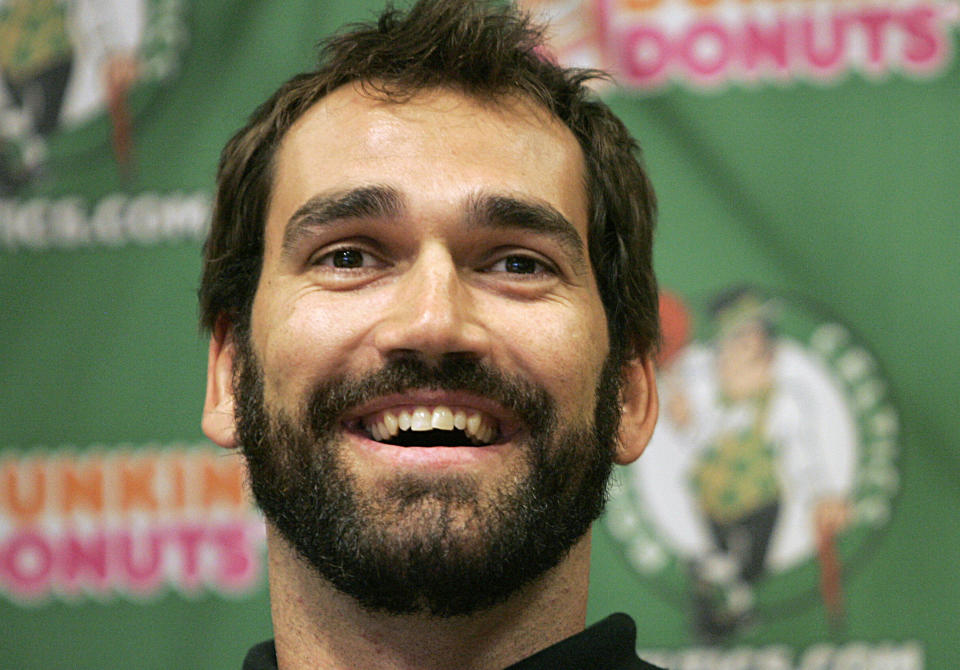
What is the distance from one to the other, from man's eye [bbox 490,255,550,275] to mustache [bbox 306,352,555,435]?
124 millimetres

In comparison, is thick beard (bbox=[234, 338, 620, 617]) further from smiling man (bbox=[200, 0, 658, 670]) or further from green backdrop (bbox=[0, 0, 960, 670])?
green backdrop (bbox=[0, 0, 960, 670])

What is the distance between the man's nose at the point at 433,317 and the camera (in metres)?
0.89

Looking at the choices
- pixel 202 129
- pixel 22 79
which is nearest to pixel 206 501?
pixel 202 129

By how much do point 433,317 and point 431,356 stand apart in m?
0.03

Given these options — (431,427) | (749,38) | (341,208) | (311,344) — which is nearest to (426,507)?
(431,427)

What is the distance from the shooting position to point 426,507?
2.87ft

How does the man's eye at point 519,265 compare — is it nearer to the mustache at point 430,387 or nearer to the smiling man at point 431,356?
the smiling man at point 431,356

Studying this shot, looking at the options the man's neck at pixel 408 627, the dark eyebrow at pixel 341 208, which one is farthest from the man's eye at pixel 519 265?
the man's neck at pixel 408 627

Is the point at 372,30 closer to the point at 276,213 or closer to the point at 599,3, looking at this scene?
the point at 276,213

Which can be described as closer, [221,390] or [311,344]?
[311,344]

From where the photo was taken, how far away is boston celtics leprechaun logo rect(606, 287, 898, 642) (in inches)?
58.6

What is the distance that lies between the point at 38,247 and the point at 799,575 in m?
1.22

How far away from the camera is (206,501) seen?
5.12 feet

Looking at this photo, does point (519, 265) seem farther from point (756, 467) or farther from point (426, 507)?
point (756, 467)
